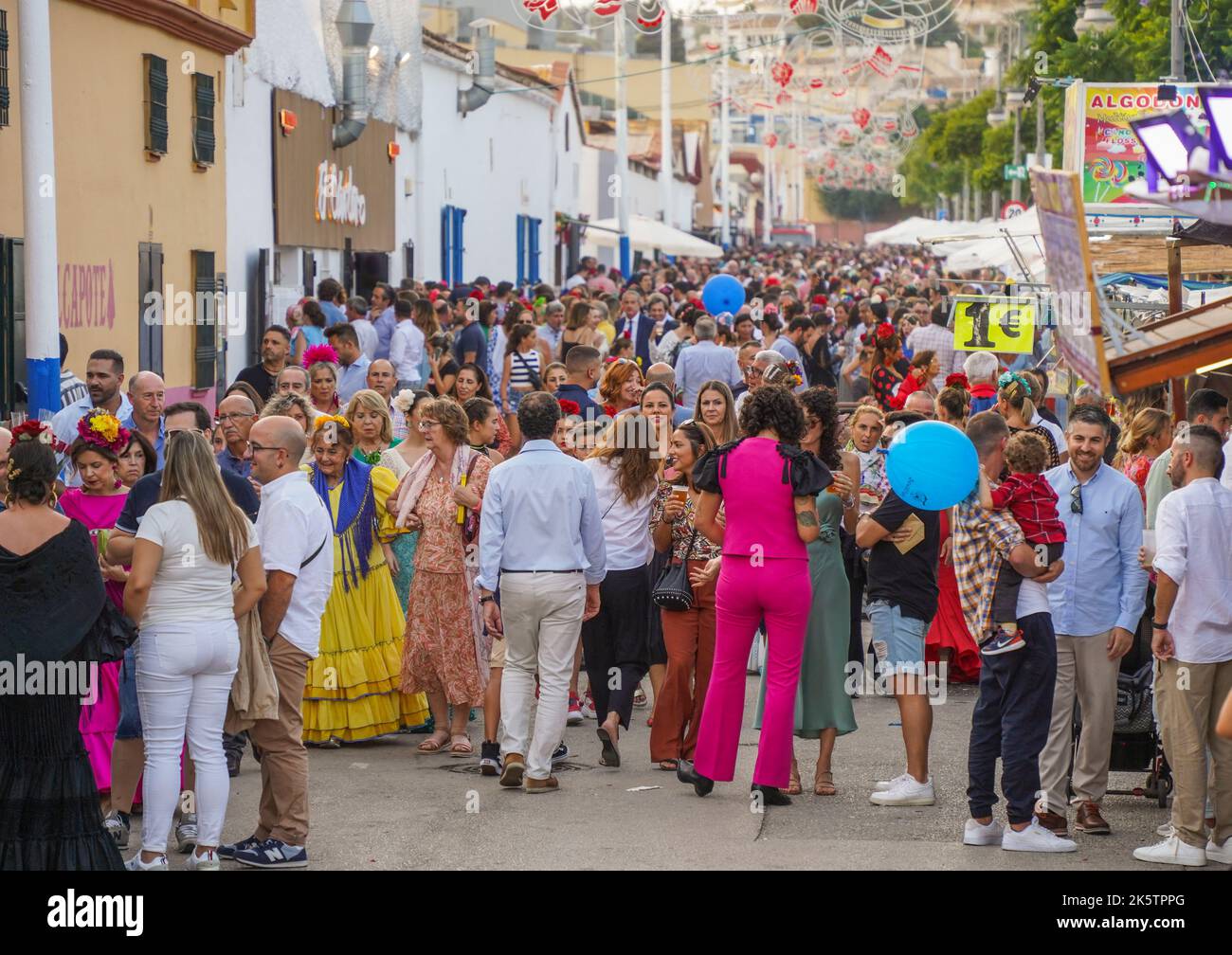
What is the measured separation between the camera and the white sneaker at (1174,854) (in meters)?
6.95

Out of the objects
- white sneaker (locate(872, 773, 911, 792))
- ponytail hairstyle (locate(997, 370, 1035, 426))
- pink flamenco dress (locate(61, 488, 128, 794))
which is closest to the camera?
pink flamenco dress (locate(61, 488, 128, 794))

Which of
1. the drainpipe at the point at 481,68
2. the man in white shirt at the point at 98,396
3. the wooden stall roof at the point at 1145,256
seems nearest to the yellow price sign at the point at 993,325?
the wooden stall roof at the point at 1145,256

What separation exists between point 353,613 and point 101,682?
191 cm

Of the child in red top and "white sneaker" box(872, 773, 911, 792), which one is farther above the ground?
the child in red top

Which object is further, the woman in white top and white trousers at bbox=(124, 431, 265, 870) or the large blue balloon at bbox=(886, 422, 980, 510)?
the large blue balloon at bbox=(886, 422, 980, 510)

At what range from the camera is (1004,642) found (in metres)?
7.25

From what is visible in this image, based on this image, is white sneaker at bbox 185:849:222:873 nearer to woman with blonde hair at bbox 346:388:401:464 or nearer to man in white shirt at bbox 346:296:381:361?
woman with blonde hair at bbox 346:388:401:464

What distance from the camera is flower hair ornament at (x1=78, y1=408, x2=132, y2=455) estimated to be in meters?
7.36

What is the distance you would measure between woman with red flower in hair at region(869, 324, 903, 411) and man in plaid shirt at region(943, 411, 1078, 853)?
325 inches

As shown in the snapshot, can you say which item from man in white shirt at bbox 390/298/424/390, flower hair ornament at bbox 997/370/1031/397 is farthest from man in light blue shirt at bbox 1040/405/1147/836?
man in white shirt at bbox 390/298/424/390

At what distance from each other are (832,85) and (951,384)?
21515mm

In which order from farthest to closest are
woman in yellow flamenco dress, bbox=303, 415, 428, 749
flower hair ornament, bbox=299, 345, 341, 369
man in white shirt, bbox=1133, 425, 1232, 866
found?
flower hair ornament, bbox=299, 345, 341, 369, woman in yellow flamenco dress, bbox=303, 415, 428, 749, man in white shirt, bbox=1133, 425, 1232, 866

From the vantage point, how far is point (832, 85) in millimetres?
33281

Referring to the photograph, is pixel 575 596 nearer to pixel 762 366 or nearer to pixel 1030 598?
pixel 1030 598
